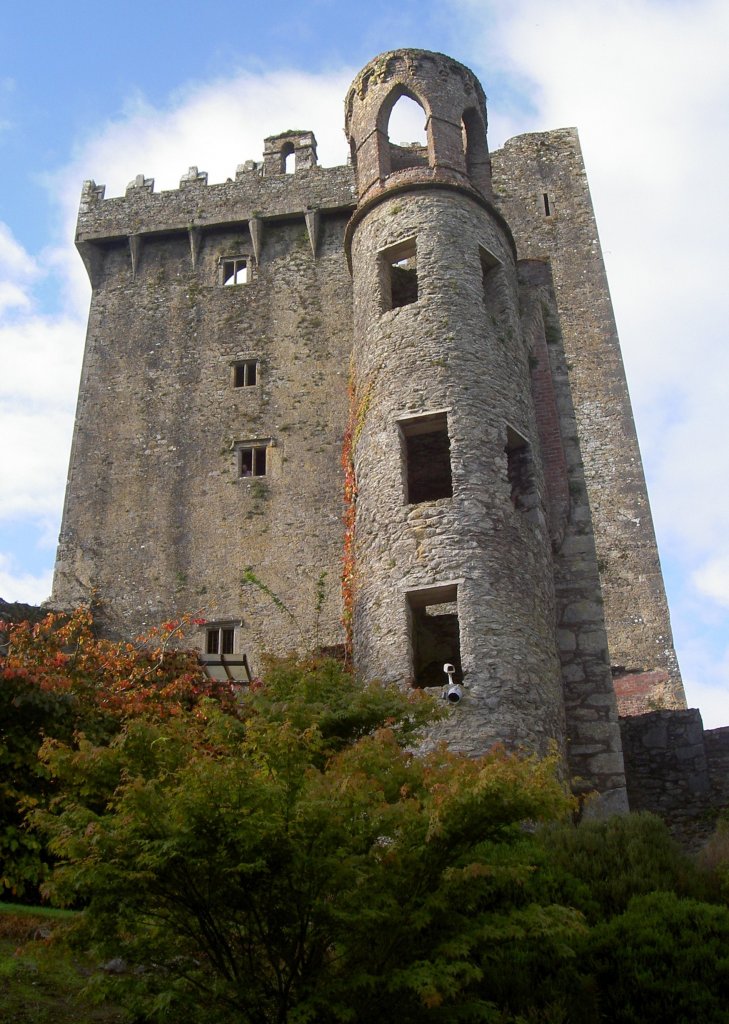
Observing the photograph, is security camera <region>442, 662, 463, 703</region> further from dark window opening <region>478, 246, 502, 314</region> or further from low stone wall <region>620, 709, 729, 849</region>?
dark window opening <region>478, 246, 502, 314</region>

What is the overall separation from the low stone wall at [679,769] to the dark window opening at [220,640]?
7.60 metres

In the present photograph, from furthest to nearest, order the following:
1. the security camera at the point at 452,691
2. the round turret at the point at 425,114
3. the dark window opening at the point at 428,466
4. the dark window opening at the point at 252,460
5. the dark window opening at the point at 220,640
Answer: the dark window opening at the point at 252,460, the dark window opening at the point at 220,640, the round turret at the point at 425,114, the dark window opening at the point at 428,466, the security camera at the point at 452,691

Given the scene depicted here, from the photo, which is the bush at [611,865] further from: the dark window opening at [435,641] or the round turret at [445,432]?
the dark window opening at [435,641]

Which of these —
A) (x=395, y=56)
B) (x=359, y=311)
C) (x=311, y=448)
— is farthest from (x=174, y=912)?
(x=395, y=56)

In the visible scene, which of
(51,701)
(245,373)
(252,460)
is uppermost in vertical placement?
(245,373)

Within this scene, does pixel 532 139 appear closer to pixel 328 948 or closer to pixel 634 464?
pixel 634 464

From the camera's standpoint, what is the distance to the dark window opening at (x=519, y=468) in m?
16.7

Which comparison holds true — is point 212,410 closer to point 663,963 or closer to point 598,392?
point 598,392

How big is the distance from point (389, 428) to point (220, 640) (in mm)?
6378

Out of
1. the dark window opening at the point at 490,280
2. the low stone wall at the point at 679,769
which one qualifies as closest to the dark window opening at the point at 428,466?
the dark window opening at the point at 490,280

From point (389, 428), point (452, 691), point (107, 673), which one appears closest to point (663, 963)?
point (452, 691)

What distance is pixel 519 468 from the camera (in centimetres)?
1689

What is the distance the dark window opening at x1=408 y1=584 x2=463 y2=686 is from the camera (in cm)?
1627

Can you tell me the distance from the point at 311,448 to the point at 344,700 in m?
10.9
